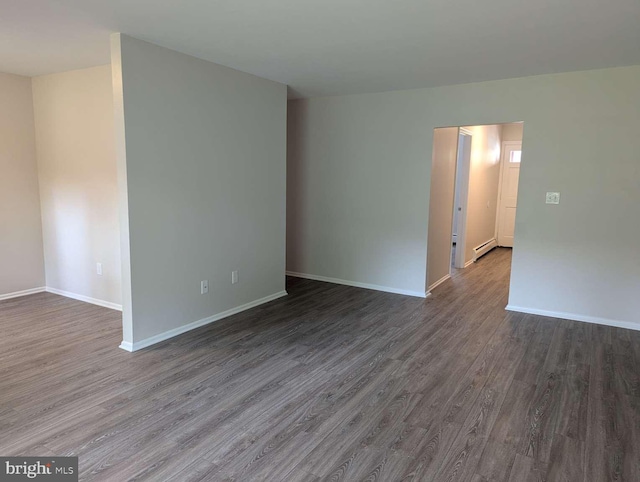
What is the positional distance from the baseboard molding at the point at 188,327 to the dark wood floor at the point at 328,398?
0.09 m

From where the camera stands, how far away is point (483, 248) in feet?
26.4

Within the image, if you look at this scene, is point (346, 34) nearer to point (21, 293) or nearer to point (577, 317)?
point (577, 317)

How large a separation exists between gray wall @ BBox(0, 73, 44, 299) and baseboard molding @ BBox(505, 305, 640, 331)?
5629 mm

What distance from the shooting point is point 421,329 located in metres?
4.11

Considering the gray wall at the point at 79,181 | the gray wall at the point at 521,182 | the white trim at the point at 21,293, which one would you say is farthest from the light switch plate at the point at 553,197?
the white trim at the point at 21,293

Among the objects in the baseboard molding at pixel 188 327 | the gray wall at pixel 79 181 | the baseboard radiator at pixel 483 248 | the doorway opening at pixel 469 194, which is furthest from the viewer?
the baseboard radiator at pixel 483 248

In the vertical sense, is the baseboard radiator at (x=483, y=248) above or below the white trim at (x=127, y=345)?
above

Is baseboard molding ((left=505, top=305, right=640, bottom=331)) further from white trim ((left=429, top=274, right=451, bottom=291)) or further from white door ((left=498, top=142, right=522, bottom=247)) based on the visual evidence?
white door ((left=498, top=142, right=522, bottom=247))

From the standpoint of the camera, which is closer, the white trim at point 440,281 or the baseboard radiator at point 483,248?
the white trim at point 440,281

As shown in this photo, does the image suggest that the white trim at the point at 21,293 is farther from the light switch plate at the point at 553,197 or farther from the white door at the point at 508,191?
the white door at the point at 508,191

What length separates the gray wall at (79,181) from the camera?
4281 millimetres

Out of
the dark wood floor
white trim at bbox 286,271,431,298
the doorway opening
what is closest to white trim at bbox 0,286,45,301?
the dark wood floor

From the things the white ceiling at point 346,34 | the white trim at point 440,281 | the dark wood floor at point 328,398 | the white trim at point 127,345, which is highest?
the white ceiling at point 346,34

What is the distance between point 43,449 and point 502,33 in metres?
3.88
